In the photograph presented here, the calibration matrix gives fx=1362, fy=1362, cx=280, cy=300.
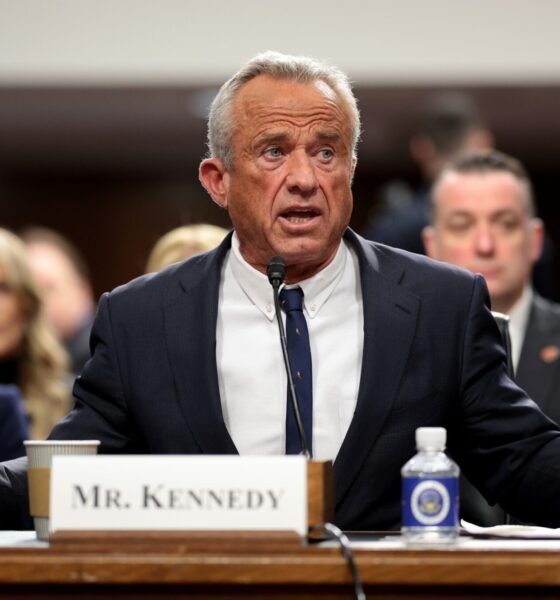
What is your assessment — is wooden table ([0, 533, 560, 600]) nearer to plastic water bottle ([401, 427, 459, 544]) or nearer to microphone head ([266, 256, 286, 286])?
plastic water bottle ([401, 427, 459, 544])

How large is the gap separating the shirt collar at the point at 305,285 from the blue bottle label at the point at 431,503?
0.73 meters

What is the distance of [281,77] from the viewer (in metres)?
2.55

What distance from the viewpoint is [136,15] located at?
22.6ft

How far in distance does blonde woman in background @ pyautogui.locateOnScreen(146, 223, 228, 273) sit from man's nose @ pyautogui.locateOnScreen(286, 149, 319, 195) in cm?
128

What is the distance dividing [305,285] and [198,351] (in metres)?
0.26

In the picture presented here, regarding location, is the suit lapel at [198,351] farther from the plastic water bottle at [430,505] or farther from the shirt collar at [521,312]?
the shirt collar at [521,312]

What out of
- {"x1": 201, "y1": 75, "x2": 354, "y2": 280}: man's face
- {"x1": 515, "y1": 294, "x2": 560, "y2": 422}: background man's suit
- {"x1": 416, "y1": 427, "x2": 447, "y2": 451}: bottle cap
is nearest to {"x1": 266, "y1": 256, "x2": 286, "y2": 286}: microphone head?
{"x1": 201, "y1": 75, "x2": 354, "y2": 280}: man's face

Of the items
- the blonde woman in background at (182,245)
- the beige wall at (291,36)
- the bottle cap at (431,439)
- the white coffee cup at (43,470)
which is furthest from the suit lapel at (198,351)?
the beige wall at (291,36)

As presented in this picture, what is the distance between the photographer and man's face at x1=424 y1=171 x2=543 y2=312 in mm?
3898

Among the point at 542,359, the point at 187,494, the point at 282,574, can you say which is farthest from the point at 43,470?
the point at 542,359

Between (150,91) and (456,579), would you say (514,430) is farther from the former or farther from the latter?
(150,91)

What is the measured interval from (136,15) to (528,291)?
11.6ft

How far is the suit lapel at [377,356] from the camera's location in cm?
242

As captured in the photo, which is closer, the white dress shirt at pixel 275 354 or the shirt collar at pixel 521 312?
the white dress shirt at pixel 275 354
